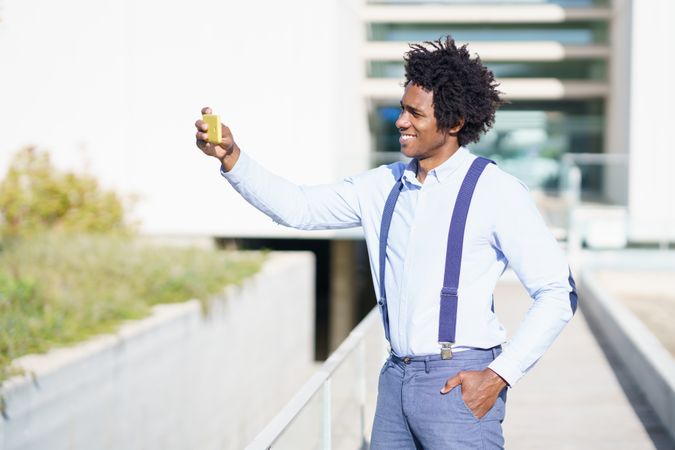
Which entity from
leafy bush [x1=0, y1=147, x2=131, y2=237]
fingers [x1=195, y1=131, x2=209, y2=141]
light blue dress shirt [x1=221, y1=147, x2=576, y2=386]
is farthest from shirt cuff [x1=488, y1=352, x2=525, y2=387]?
leafy bush [x1=0, y1=147, x2=131, y2=237]

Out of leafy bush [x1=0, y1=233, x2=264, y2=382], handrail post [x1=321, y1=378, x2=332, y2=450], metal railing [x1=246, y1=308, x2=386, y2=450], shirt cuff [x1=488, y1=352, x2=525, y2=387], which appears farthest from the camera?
leafy bush [x1=0, y1=233, x2=264, y2=382]

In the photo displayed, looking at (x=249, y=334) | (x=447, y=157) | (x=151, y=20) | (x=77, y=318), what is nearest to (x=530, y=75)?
(x=151, y=20)

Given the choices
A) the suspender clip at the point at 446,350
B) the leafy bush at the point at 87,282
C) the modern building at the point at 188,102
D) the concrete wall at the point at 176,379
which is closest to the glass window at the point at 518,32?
the modern building at the point at 188,102

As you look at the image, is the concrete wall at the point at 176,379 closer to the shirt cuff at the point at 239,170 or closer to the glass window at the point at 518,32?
the shirt cuff at the point at 239,170

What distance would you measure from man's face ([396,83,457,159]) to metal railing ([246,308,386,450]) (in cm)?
113

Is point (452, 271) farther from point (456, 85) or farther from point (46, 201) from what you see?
point (46, 201)

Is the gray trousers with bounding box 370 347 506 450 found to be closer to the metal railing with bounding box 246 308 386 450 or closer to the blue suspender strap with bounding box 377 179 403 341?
the blue suspender strap with bounding box 377 179 403 341

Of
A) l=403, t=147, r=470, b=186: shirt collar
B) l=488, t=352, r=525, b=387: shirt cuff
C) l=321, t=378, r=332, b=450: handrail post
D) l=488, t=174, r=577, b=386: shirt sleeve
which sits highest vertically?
l=403, t=147, r=470, b=186: shirt collar

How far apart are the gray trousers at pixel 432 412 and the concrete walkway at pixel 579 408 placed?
11.0ft

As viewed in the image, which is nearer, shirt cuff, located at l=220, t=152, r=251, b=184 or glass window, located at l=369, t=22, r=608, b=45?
shirt cuff, located at l=220, t=152, r=251, b=184

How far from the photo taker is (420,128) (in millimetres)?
3043

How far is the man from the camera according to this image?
9.45ft

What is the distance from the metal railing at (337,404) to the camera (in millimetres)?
3578

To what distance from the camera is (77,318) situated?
8422mm
